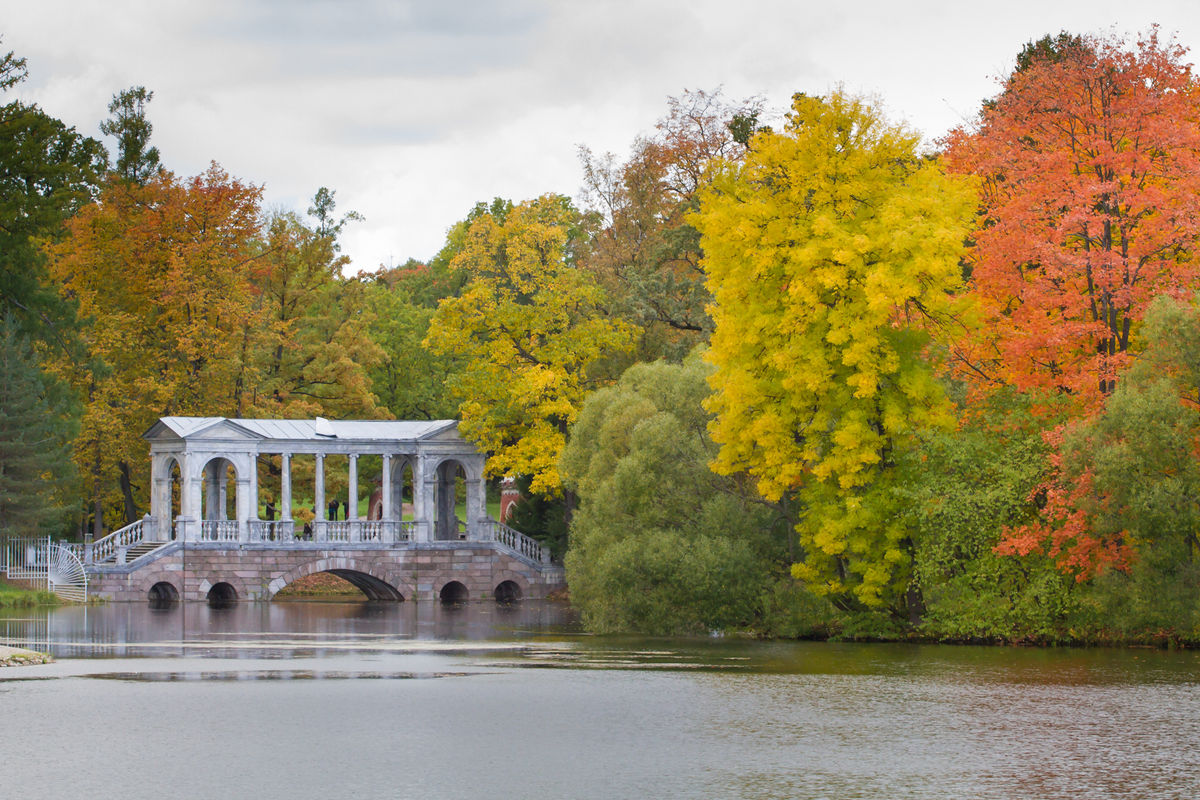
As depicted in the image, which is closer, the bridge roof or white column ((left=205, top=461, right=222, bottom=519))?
the bridge roof

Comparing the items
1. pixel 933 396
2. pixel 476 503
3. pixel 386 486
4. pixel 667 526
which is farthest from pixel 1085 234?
pixel 386 486

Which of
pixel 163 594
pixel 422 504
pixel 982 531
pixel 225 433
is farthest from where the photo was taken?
pixel 422 504

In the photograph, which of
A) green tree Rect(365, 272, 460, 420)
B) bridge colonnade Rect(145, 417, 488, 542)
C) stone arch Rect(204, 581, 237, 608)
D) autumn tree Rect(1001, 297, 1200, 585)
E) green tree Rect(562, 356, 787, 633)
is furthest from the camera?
green tree Rect(365, 272, 460, 420)

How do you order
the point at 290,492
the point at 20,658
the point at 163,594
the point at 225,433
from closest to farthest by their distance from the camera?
the point at 20,658 < the point at 225,433 < the point at 163,594 < the point at 290,492

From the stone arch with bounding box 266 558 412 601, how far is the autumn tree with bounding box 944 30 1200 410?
28887mm

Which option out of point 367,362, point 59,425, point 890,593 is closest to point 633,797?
point 890,593

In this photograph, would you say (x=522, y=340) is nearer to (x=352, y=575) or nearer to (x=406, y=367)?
(x=352, y=575)

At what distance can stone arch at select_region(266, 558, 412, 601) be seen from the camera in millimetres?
57125

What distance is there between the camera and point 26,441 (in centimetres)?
5209

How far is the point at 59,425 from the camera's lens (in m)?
52.0

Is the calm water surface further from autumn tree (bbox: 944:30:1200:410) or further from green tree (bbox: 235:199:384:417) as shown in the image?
green tree (bbox: 235:199:384:417)

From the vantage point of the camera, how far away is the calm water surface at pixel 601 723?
14.4 meters

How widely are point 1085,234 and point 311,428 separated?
3329 centimetres

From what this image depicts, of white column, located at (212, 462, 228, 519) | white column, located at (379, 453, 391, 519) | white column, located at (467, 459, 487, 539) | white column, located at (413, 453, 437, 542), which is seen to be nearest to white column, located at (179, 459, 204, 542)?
white column, located at (212, 462, 228, 519)
